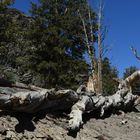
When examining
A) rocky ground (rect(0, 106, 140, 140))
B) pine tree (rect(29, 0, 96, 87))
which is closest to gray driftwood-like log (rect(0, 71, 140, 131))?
rocky ground (rect(0, 106, 140, 140))

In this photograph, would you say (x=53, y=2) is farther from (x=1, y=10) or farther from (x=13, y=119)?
(x=13, y=119)

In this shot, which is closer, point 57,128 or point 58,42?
point 57,128

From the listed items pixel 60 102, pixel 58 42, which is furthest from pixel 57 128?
pixel 58 42

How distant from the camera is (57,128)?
675cm

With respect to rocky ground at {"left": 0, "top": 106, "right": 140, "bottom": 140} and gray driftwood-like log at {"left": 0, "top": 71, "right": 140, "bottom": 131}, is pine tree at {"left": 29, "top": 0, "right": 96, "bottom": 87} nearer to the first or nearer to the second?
gray driftwood-like log at {"left": 0, "top": 71, "right": 140, "bottom": 131}

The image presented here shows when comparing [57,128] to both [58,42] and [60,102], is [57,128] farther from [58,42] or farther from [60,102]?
[58,42]

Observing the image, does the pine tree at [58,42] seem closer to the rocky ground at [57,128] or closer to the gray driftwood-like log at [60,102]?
the gray driftwood-like log at [60,102]

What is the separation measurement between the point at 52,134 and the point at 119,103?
13.0 ft

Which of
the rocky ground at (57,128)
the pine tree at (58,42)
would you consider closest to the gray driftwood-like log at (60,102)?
the rocky ground at (57,128)

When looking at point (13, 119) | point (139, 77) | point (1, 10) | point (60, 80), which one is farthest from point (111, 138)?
point (60, 80)

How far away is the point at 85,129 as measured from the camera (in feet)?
24.2

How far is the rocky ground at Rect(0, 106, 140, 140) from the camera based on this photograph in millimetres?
5938

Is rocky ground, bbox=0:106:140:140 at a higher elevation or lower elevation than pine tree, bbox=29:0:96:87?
lower

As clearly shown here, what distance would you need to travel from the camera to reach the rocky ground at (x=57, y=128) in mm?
5938
